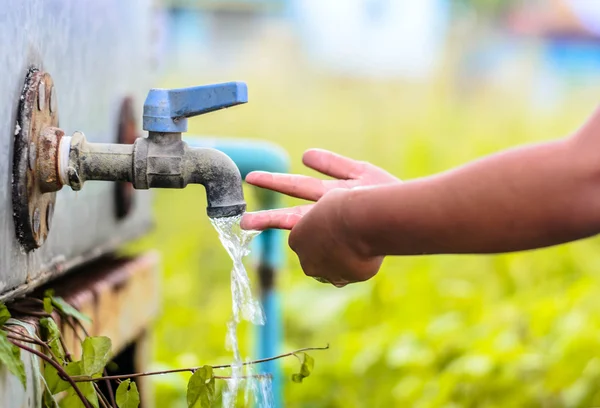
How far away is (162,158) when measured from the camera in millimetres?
960

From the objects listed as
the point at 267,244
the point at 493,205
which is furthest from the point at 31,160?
the point at 267,244

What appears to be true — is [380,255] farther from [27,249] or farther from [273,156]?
[273,156]

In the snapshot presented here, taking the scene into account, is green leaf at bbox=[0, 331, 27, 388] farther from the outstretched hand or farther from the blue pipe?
the blue pipe

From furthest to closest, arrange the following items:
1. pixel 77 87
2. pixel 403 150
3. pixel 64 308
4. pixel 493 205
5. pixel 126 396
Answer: pixel 403 150, pixel 77 87, pixel 64 308, pixel 126 396, pixel 493 205

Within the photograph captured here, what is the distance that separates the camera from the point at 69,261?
119 centimetres

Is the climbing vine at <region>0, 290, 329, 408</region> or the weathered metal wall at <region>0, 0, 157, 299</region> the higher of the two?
the weathered metal wall at <region>0, 0, 157, 299</region>

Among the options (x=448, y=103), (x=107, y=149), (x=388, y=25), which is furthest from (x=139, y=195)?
(x=388, y=25)

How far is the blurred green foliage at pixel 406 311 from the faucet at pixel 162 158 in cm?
111

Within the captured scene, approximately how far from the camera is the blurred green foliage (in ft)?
6.66

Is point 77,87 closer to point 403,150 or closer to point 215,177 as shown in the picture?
point 215,177

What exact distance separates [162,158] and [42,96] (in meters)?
0.15

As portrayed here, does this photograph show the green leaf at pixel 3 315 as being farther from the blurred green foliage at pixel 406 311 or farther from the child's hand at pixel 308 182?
the blurred green foliage at pixel 406 311

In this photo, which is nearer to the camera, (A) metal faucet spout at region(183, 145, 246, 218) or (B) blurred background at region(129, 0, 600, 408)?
(A) metal faucet spout at region(183, 145, 246, 218)

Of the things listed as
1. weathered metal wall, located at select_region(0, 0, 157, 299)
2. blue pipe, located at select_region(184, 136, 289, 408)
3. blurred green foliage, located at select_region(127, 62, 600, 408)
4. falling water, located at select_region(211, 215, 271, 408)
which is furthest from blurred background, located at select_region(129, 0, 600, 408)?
falling water, located at select_region(211, 215, 271, 408)
